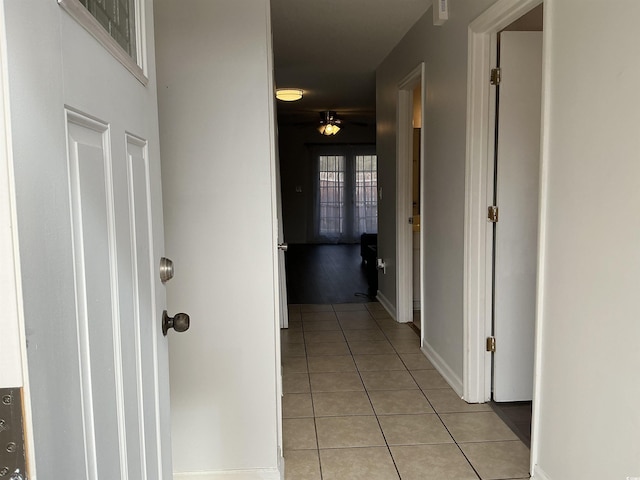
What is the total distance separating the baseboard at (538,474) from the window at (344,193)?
9081 mm

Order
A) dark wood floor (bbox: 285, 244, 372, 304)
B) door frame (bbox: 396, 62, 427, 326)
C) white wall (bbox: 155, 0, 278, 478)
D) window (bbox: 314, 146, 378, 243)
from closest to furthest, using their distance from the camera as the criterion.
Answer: white wall (bbox: 155, 0, 278, 478)
door frame (bbox: 396, 62, 427, 326)
dark wood floor (bbox: 285, 244, 372, 304)
window (bbox: 314, 146, 378, 243)

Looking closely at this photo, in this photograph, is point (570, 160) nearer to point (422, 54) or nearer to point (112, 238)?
point (112, 238)

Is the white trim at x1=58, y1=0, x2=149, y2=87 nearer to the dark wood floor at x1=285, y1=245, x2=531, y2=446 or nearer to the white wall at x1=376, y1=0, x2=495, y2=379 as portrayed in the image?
the white wall at x1=376, y1=0, x2=495, y2=379

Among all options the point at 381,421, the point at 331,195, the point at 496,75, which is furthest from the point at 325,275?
the point at 496,75

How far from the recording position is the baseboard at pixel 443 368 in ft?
9.78

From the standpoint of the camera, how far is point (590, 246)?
5.37 feet

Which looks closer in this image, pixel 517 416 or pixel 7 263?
pixel 7 263

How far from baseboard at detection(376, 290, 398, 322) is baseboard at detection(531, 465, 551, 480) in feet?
8.51

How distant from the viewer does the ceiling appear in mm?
3387

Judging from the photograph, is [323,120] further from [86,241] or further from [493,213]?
[86,241]

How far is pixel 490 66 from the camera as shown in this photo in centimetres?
265

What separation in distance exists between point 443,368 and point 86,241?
2914 millimetres

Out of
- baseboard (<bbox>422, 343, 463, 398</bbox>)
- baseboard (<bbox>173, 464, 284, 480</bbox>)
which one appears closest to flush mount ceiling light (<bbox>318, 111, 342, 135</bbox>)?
baseboard (<bbox>422, 343, 463, 398</bbox>)

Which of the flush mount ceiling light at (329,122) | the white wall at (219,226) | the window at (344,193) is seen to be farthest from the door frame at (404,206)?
the window at (344,193)
